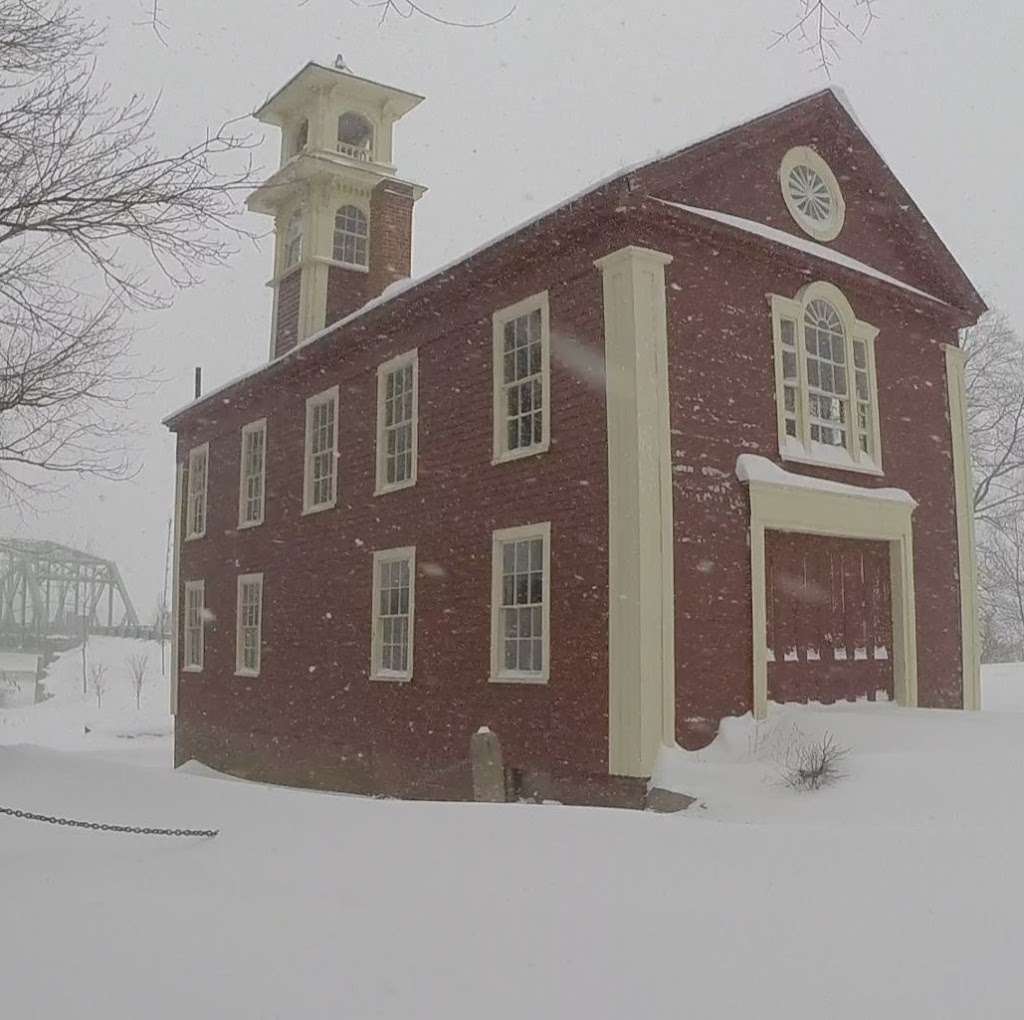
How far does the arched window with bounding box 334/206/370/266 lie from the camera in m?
21.1

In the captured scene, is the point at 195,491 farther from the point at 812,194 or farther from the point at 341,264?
the point at 812,194

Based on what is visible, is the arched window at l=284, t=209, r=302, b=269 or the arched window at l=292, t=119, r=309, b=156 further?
the arched window at l=292, t=119, r=309, b=156

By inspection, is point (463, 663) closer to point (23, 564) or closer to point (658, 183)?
point (658, 183)

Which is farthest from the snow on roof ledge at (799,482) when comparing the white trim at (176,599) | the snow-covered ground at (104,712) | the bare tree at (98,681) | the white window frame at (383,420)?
the bare tree at (98,681)

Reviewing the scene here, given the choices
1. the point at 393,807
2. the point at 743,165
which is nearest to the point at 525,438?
the point at 743,165

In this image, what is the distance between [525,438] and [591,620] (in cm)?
260

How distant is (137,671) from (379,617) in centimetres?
4881

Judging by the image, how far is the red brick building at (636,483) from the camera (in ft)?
37.7

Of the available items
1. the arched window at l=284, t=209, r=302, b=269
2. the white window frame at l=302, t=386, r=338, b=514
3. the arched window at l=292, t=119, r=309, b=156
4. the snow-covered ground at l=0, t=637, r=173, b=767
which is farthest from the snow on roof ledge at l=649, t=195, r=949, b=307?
the snow-covered ground at l=0, t=637, r=173, b=767

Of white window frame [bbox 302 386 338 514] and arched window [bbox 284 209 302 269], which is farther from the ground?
arched window [bbox 284 209 302 269]

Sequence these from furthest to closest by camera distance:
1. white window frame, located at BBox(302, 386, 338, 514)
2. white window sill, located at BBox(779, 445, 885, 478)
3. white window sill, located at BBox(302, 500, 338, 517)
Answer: white window frame, located at BBox(302, 386, 338, 514), white window sill, located at BBox(302, 500, 338, 517), white window sill, located at BBox(779, 445, 885, 478)

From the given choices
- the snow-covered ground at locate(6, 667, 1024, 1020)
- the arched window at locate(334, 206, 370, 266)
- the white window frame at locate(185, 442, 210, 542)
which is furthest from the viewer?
the white window frame at locate(185, 442, 210, 542)

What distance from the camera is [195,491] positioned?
72.1 ft

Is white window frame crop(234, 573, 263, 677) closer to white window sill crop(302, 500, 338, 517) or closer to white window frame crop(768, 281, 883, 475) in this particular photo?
white window sill crop(302, 500, 338, 517)
